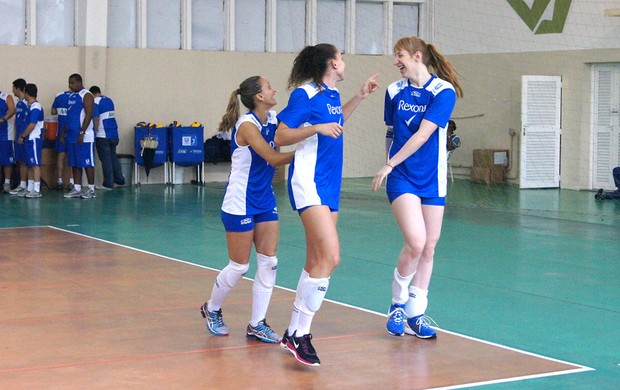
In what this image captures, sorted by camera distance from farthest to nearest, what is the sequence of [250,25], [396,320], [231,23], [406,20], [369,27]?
[406,20], [369,27], [250,25], [231,23], [396,320]

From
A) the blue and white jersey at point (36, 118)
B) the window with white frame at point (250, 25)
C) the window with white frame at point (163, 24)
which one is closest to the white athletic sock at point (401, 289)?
the blue and white jersey at point (36, 118)

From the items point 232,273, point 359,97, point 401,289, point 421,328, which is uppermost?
point 359,97

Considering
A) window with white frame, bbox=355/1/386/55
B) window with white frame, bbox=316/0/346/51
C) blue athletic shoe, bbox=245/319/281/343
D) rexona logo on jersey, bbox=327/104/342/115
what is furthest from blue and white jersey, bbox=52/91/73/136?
rexona logo on jersey, bbox=327/104/342/115

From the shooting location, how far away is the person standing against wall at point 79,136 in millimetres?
17531

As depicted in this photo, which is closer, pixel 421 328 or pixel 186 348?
pixel 186 348

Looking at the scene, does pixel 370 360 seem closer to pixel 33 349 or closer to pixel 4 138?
pixel 33 349

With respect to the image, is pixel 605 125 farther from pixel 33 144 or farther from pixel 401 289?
pixel 401 289

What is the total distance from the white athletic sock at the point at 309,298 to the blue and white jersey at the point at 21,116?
Result: 12703mm

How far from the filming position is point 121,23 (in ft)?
66.8

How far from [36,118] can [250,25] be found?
239 inches

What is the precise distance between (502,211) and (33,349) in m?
10.6

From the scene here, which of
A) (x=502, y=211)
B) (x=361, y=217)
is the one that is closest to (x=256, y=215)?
(x=361, y=217)

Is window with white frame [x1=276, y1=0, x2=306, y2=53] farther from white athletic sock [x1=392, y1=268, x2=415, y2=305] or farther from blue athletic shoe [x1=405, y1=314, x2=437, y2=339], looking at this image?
blue athletic shoe [x1=405, y1=314, x2=437, y2=339]

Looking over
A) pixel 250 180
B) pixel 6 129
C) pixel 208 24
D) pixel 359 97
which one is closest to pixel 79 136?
pixel 6 129
